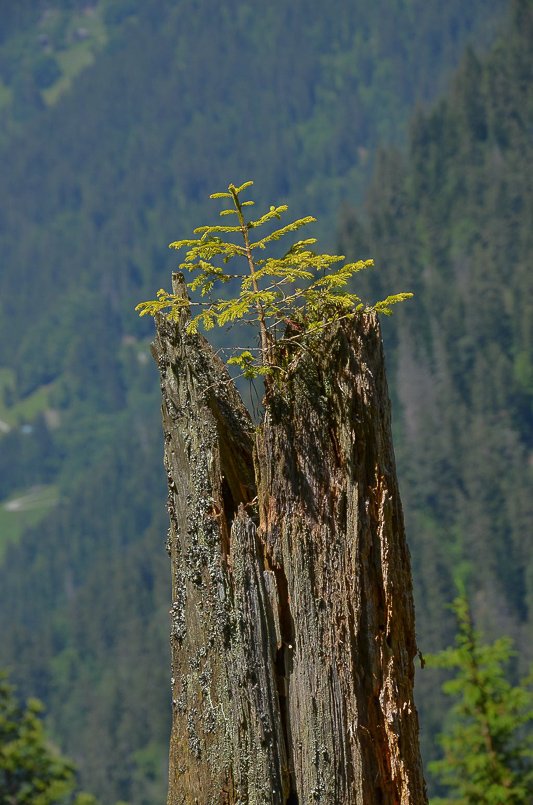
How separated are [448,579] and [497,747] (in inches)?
4464

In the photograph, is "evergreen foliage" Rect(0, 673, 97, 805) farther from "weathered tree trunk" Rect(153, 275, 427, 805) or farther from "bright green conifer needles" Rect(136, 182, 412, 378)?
"bright green conifer needles" Rect(136, 182, 412, 378)

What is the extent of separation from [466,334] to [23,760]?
147 meters

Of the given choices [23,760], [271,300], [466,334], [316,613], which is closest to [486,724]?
[23,760]

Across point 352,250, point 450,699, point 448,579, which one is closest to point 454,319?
point 352,250

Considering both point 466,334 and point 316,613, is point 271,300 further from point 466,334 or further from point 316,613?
point 466,334

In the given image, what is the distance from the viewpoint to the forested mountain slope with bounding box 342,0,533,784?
131375 millimetres

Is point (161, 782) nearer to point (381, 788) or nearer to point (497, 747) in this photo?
point (497, 747)

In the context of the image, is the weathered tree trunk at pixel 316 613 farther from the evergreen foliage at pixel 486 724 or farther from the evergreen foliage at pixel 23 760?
the evergreen foliage at pixel 23 760

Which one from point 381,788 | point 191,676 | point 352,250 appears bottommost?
point 381,788

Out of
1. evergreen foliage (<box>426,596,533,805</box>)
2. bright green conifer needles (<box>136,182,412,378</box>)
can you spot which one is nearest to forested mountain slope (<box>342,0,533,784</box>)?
evergreen foliage (<box>426,596,533,805</box>)

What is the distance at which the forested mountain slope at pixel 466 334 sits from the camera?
13138 cm

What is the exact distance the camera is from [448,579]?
128375 mm

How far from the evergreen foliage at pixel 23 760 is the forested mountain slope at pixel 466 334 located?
89.7 metres

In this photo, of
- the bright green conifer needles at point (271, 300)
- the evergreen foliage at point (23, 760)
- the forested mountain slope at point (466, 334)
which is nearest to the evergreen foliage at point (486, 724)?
the evergreen foliage at point (23, 760)
